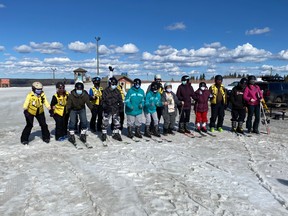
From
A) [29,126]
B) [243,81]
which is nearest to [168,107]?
[243,81]

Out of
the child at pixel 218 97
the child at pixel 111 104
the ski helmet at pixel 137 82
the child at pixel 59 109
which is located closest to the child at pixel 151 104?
the ski helmet at pixel 137 82

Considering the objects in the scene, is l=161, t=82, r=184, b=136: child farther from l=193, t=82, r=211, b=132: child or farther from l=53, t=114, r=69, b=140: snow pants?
l=53, t=114, r=69, b=140: snow pants

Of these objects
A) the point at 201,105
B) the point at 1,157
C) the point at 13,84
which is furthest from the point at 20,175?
the point at 13,84

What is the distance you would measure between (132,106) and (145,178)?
3815 mm

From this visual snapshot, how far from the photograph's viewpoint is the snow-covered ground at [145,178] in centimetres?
427

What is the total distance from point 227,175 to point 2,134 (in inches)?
304

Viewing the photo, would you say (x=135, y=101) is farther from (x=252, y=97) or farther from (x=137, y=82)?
(x=252, y=97)

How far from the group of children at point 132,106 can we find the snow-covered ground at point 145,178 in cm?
72

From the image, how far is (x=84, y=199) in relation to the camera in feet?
14.9

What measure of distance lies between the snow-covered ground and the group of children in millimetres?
720

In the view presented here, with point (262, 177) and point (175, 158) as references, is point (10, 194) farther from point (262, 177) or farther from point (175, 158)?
point (262, 177)

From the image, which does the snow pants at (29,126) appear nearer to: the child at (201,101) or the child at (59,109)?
the child at (59,109)

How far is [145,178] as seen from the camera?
18.0ft

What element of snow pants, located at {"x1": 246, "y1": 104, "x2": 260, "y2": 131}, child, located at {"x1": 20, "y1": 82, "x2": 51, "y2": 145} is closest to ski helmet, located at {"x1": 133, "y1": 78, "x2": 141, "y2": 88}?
child, located at {"x1": 20, "y1": 82, "x2": 51, "y2": 145}
